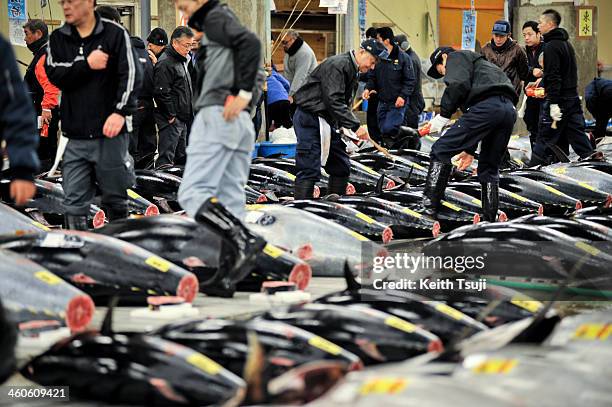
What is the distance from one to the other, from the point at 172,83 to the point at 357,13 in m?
12.5

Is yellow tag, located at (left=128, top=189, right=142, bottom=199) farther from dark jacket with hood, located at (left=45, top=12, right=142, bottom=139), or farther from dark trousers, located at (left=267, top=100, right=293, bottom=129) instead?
dark trousers, located at (left=267, top=100, right=293, bottom=129)

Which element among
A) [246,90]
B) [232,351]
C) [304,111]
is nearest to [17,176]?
[232,351]

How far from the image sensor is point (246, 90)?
7.61 metres

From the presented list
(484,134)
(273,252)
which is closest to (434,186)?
(484,134)

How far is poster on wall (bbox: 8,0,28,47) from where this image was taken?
15.1 m

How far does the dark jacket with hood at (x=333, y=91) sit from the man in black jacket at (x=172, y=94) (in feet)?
9.24

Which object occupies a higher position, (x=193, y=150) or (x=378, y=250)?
(x=193, y=150)

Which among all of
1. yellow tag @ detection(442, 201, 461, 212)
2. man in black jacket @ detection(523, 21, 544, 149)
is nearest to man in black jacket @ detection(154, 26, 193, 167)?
yellow tag @ detection(442, 201, 461, 212)

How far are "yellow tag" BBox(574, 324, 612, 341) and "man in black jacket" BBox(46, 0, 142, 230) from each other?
12.2 ft

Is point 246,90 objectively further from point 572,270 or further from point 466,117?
point 466,117

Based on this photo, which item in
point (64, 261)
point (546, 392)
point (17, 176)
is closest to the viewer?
point (546, 392)

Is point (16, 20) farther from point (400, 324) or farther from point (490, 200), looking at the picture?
point (400, 324)

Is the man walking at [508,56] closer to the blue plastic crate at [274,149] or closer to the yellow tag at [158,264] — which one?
the blue plastic crate at [274,149]

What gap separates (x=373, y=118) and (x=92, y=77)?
9.96 meters
